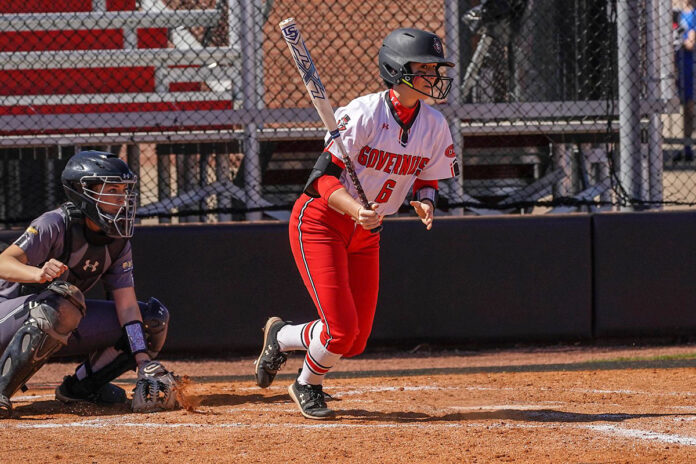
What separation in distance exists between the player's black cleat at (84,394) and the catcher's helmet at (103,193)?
2.75ft

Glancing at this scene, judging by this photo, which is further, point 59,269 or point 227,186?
point 227,186

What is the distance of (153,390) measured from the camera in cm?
468

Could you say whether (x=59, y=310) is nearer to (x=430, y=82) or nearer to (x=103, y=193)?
(x=103, y=193)

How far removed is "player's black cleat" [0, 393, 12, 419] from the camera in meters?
4.52

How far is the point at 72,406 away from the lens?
4.94 meters

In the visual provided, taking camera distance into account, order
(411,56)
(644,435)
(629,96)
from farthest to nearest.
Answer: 1. (629,96)
2. (411,56)
3. (644,435)

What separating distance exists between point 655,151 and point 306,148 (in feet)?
8.44

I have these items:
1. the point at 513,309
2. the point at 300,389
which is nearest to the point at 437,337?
the point at 513,309

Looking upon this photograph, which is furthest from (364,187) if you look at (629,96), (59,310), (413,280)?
(629,96)

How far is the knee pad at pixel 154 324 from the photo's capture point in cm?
501

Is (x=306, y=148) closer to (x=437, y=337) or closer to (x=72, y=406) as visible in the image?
(x=437, y=337)

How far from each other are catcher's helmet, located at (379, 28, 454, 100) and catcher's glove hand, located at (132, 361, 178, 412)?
1.72 m

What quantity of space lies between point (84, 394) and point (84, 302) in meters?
0.60

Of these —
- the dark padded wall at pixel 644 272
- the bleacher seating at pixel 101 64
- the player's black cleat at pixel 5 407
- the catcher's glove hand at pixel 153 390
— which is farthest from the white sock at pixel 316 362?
the dark padded wall at pixel 644 272
